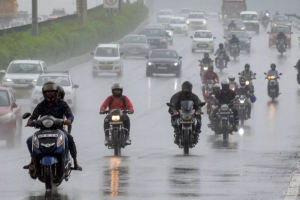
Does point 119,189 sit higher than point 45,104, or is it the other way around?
point 45,104

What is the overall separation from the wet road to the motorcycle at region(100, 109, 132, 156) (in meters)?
0.31

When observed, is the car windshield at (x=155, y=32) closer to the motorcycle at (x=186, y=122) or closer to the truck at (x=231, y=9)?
the truck at (x=231, y=9)

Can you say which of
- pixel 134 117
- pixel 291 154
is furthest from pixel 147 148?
pixel 134 117

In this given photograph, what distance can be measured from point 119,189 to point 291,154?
8026mm

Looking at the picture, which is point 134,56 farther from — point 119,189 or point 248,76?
point 119,189

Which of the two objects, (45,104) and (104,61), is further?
(104,61)

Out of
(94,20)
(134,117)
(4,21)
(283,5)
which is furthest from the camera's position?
(283,5)

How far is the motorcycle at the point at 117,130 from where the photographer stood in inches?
802

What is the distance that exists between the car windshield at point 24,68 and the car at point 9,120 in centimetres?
1585

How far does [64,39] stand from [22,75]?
70.4 feet

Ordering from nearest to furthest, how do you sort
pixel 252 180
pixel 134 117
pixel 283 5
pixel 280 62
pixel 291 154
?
1. pixel 252 180
2. pixel 291 154
3. pixel 134 117
4. pixel 280 62
5. pixel 283 5

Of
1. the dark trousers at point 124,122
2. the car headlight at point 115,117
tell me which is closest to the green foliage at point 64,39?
the dark trousers at point 124,122

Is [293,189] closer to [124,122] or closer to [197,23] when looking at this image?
[124,122]

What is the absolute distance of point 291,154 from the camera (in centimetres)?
2167
